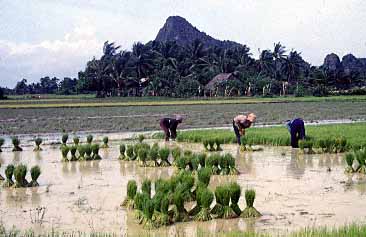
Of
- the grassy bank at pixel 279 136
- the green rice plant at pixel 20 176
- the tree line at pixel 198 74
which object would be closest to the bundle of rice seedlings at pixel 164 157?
the green rice plant at pixel 20 176

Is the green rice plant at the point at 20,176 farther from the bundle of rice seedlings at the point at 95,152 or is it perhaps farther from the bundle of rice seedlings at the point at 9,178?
the bundle of rice seedlings at the point at 95,152

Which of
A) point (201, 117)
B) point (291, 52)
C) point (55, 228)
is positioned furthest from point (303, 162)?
point (291, 52)

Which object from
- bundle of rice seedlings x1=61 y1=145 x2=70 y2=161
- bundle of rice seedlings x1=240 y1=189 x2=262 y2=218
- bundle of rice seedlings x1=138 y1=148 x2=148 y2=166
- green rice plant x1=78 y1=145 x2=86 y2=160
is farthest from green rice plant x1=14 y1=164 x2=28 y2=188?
bundle of rice seedlings x1=240 y1=189 x2=262 y2=218

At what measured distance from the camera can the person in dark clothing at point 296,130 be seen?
15.8 metres

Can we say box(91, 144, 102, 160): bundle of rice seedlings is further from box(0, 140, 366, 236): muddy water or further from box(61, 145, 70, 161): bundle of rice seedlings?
box(61, 145, 70, 161): bundle of rice seedlings

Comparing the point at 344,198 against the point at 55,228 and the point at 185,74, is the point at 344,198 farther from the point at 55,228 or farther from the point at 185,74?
the point at 185,74

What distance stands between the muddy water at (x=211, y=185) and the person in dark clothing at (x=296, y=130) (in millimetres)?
1483

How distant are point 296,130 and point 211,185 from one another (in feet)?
21.0

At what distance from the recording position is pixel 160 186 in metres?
7.90

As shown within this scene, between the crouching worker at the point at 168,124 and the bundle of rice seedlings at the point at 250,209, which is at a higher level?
the crouching worker at the point at 168,124

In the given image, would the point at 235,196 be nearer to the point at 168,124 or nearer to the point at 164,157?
the point at 164,157

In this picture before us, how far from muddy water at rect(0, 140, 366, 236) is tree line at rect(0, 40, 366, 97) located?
46.8 meters

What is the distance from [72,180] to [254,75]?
54.2 meters

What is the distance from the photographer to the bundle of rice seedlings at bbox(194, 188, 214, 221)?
747cm
